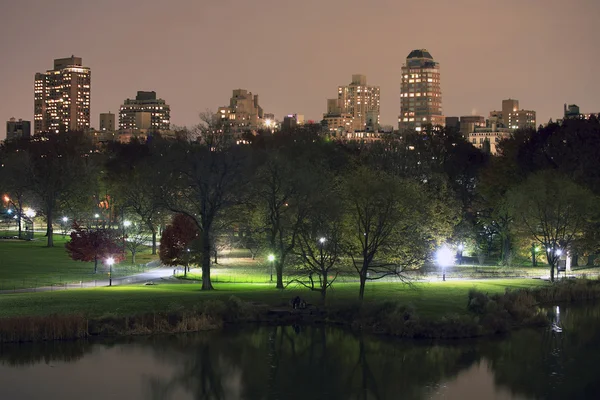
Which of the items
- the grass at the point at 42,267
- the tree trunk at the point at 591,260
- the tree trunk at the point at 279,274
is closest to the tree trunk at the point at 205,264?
the tree trunk at the point at 279,274

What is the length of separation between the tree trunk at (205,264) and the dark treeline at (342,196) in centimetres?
10

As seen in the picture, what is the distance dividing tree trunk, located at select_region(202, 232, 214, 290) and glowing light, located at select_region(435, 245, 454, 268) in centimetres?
2278

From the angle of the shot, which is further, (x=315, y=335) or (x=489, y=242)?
(x=489, y=242)

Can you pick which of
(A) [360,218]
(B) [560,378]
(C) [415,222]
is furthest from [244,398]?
(C) [415,222]

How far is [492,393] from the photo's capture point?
42.8m

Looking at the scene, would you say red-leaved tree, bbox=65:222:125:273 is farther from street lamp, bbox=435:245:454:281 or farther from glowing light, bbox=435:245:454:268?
glowing light, bbox=435:245:454:268

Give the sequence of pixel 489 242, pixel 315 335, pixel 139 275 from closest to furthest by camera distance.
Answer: pixel 315 335 < pixel 139 275 < pixel 489 242

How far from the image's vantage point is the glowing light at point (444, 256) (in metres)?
79.4

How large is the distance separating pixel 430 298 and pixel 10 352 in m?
27.8

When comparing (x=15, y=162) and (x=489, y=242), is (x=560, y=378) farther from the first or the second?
(x=15, y=162)

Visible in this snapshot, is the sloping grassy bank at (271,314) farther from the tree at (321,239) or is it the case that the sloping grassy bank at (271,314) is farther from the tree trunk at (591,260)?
the tree trunk at (591,260)

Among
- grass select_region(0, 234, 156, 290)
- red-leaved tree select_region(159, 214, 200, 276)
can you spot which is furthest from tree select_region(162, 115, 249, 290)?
grass select_region(0, 234, 156, 290)

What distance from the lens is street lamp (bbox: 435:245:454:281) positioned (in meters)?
78.1

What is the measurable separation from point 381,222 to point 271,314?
976 cm
